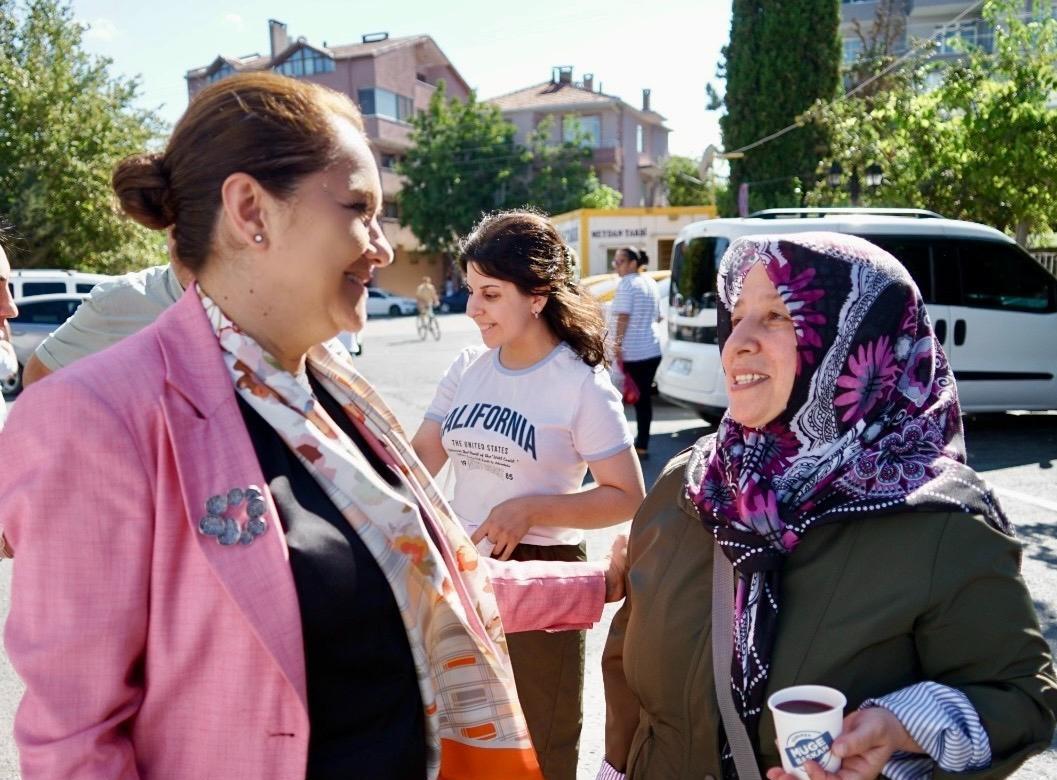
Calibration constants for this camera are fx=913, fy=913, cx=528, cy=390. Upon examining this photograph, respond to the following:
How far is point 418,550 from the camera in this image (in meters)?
1.56

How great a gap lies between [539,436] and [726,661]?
1090mm

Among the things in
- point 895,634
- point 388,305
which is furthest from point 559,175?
point 895,634

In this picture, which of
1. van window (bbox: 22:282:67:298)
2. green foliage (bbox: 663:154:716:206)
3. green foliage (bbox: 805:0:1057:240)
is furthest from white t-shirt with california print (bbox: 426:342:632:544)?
green foliage (bbox: 663:154:716:206)

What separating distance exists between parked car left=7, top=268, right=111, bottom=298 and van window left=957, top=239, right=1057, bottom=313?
13608mm

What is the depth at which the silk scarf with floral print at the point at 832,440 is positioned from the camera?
67.3 inches

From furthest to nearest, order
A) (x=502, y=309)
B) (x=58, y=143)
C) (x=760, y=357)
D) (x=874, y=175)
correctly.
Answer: (x=58, y=143)
(x=874, y=175)
(x=502, y=309)
(x=760, y=357)

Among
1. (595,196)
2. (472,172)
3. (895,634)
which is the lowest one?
(895,634)

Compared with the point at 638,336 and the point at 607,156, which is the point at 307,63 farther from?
the point at 638,336

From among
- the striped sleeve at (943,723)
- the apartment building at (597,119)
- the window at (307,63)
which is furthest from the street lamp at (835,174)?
the window at (307,63)

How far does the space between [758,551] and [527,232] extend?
1.44 metres

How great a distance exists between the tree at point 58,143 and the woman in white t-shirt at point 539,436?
2086 cm

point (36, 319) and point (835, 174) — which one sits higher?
point (835, 174)

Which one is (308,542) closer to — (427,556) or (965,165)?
(427,556)

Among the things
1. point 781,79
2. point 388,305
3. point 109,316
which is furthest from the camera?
point 388,305
